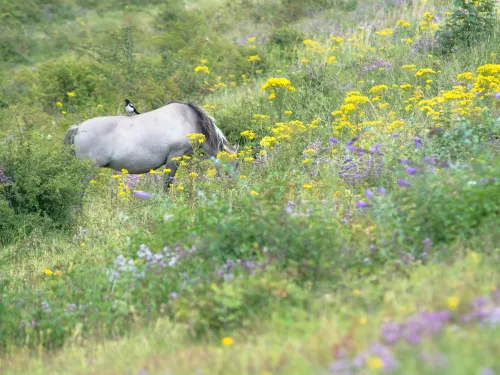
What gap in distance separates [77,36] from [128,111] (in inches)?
595

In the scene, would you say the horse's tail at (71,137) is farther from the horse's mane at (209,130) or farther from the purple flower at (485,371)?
the purple flower at (485,371)

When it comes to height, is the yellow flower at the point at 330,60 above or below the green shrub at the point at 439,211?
below

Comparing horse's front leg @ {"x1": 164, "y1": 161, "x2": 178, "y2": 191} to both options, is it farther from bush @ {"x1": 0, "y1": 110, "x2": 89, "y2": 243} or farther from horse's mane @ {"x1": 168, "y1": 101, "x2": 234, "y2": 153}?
bush @ {"x1": 0, "y1": 110, "x2": 89, "y2": 243}

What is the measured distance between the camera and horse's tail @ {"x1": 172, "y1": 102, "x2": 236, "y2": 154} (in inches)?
379

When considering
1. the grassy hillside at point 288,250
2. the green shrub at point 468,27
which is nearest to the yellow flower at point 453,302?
the grassy hillside at point 288,250

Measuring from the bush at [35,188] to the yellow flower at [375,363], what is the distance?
224 inches

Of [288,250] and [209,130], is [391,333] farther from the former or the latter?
[209,130]

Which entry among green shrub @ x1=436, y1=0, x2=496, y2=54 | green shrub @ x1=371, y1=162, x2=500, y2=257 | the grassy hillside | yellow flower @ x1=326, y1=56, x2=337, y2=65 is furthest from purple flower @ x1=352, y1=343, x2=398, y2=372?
yellow flower @ x1=326, y1=56, x2=337, y2=65

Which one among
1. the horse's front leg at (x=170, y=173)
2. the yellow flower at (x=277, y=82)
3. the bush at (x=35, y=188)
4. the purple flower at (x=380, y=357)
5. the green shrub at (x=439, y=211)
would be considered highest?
the purple flower at (x=380, y=357)

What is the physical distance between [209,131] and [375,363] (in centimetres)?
714

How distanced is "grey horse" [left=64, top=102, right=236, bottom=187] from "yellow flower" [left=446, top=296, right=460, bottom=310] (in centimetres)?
613

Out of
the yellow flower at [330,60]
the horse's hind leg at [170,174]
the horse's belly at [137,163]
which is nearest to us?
the horse's hind leg at [170,174]

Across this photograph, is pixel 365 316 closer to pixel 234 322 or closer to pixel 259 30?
pixel 234 322

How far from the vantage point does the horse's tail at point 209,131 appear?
379 inches
